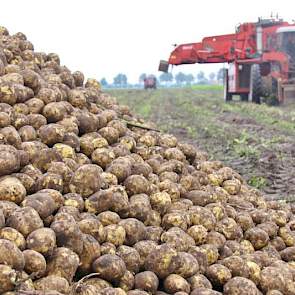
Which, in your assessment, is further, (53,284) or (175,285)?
(175,285)

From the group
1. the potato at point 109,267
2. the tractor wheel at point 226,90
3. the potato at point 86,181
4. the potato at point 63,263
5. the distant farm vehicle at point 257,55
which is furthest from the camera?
the tractor wheel at point 226,90

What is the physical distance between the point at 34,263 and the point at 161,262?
0.84m

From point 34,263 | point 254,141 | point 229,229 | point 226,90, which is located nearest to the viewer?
point 34,263

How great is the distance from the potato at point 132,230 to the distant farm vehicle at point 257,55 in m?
19.4

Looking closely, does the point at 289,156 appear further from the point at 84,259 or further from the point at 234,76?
the point at 234,76

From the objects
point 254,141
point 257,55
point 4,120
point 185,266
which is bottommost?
point 254,141

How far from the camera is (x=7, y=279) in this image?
250 cm

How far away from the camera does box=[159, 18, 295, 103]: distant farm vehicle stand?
2223 centimetres

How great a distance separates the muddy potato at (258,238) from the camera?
4164mm

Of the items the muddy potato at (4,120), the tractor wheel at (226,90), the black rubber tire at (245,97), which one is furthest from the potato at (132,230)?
the black rubber tire at (245,97)

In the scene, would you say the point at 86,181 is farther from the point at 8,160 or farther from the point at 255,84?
the point at 255,84

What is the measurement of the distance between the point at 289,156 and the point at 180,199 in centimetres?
694

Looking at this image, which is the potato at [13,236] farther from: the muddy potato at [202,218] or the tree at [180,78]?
the tree at [180,78]

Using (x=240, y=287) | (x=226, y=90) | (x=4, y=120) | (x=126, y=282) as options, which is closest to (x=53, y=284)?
(x=126, y=282)
